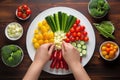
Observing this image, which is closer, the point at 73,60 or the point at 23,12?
the point at 73,60

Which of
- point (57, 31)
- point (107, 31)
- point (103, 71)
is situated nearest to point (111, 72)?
point (103, 71)

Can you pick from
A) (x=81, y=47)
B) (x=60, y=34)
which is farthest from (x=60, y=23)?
(x=81, y=47)

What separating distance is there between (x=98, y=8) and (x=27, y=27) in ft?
1.27

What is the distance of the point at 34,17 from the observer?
1649 mm

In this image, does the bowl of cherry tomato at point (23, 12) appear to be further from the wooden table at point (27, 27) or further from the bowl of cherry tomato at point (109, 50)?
the bowl of cherry tomato at point (109, 50)

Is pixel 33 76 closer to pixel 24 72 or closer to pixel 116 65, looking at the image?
pixel 24 72

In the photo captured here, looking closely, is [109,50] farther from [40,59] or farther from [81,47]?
[40,59]

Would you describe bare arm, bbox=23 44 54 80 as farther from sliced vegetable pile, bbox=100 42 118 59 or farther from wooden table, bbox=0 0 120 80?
sliced vegetable pile, bbox=100 42 118 59

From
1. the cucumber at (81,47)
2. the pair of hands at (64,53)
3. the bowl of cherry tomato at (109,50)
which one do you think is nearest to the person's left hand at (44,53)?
the pair of hands at (64,53)

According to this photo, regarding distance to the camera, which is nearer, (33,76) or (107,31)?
(33,76)

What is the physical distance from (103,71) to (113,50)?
0.13 metres

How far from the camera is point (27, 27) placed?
164cm

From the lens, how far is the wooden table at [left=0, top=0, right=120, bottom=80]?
1.59 meters

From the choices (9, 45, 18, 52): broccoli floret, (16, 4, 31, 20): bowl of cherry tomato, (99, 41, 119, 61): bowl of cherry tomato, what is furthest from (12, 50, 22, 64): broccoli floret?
(99, 41, 119, 61): bowl of cherry tomato
